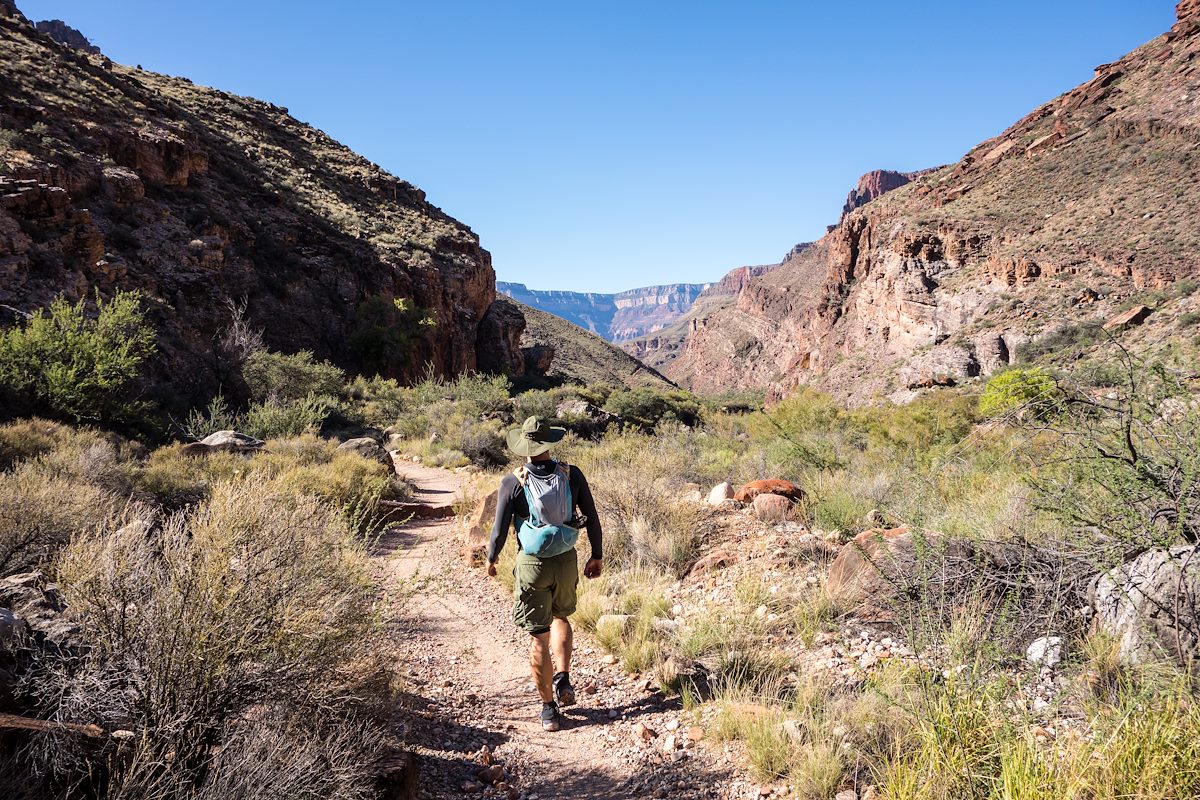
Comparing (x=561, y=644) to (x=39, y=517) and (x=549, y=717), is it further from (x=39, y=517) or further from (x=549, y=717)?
(x=39, y=517)

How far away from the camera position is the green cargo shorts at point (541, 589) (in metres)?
3.71

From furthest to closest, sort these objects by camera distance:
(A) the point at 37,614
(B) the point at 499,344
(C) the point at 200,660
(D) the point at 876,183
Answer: (D) the point at 876,183, (B) the point at 499,344, (A) the point at 37,614, (C) the point at 200,660

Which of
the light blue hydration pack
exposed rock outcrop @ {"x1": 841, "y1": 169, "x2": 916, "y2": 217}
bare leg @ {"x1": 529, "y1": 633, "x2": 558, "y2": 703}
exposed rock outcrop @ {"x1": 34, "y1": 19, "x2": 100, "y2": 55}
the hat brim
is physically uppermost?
exposed rock outcrop @ {"x1": 841, "y1": 169, "x2": 916, "y2": 217}

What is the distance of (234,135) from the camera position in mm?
33219

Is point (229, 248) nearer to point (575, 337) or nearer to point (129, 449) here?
point (129, 449)

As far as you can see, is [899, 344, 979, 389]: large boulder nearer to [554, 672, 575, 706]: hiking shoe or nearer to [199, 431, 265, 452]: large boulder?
[199, 431, 265, 452]: large boulder

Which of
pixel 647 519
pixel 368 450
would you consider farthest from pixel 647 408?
pixel 647 519

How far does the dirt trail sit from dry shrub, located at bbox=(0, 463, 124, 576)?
206 centimetres

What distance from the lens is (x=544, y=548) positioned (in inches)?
144

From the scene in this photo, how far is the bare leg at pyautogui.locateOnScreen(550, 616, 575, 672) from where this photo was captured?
3783mm

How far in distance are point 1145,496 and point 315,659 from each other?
4.73 metres

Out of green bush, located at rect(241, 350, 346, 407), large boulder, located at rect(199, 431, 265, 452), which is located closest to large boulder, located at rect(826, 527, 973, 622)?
large boulder, located at rect(199, 431, 265, 452)

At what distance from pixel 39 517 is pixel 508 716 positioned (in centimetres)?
347

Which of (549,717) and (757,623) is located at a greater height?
(757,623)
